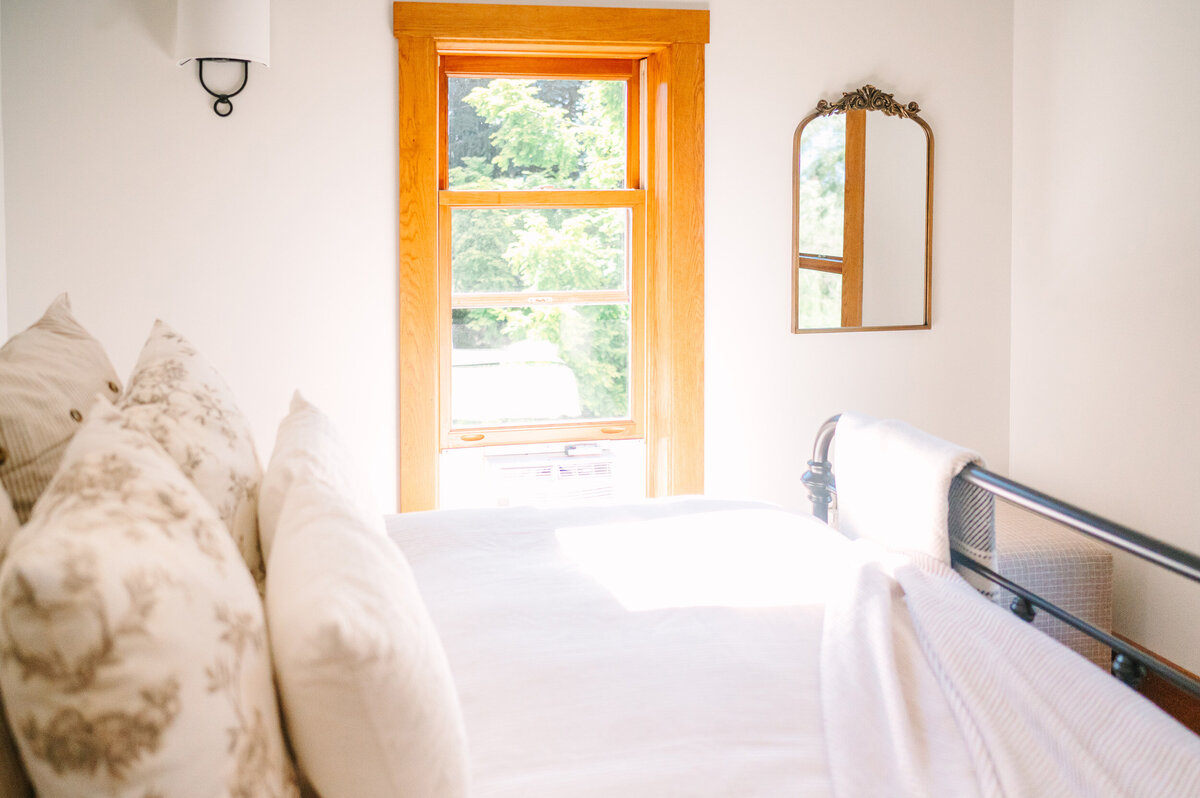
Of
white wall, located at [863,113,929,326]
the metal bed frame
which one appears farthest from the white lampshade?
the metal bed frame

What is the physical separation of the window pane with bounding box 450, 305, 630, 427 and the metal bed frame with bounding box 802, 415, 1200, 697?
197 cm

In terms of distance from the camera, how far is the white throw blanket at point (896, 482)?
1.64 meters

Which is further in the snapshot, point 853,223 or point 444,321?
point 853,223

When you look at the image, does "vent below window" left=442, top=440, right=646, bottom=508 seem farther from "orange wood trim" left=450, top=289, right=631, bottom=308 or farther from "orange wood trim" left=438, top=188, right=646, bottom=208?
"orange wood trim" left=438, top=188, right=646, bottom=208

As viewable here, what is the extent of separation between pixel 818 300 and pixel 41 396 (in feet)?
9.60

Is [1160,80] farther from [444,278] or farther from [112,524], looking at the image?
[112,524]

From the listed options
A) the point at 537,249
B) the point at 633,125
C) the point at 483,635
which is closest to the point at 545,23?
the point at 633,125

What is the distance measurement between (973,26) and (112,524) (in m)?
3.75

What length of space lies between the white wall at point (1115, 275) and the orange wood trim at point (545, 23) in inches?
53.1

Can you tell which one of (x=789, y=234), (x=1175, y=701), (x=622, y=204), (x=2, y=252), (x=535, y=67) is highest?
(x=535, y=67)

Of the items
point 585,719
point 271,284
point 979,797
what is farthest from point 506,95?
point 979,797

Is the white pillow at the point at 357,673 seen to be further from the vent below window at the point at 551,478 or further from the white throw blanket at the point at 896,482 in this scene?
the vent below window at the point at 551,478

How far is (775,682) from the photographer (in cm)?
133

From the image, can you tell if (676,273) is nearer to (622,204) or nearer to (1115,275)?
(622,204)
